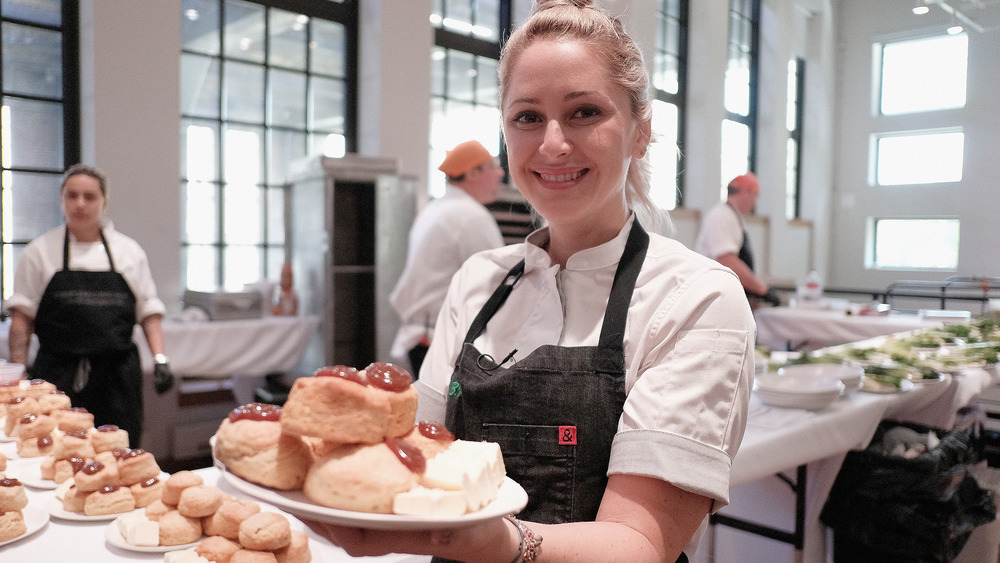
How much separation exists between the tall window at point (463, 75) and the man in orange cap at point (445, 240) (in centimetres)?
186

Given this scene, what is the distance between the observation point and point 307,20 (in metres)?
5.38

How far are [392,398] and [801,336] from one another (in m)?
5.64

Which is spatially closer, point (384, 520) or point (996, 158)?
point (384, 520)

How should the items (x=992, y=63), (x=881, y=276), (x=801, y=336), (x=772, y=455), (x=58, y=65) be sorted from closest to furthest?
1. (x=772, y=455)
2. (x=58, y=65)
3. (x=801, y=336)
4. (x=992, y=63)
5. (x=881, y=276)

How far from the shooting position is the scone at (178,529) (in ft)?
3.95

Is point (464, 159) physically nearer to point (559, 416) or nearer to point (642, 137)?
point (642, 137)

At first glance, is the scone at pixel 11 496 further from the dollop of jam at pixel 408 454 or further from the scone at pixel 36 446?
the dollop of jam at pixel 408 454

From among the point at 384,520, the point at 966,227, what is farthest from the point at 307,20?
the point at 966,227

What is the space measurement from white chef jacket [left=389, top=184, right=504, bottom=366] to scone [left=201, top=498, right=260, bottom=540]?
2580mm

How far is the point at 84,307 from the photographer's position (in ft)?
9.54

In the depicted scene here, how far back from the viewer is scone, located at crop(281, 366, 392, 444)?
2.52 feet

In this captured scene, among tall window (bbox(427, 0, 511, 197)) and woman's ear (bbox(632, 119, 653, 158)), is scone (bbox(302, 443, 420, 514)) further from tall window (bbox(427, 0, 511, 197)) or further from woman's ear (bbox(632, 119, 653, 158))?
tall window (bbox(427, 0, 511, 197))

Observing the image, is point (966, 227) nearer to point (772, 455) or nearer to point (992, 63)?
point (992, 63)

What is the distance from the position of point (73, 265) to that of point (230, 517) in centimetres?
223
